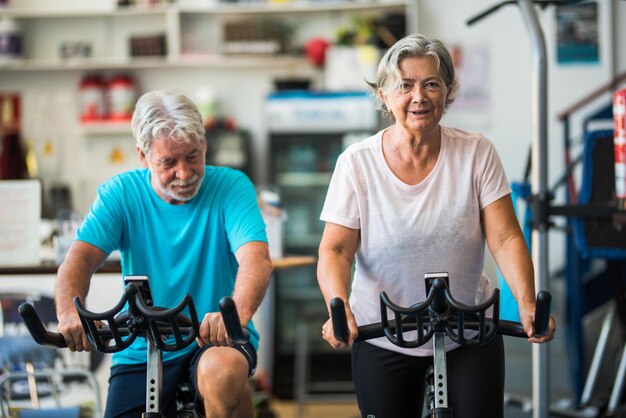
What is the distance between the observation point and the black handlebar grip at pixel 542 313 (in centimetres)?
194

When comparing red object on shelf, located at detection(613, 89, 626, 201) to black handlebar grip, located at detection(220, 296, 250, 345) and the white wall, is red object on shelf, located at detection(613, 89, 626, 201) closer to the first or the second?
black handlebar grip, located at detection(220, 296, 250, 345)

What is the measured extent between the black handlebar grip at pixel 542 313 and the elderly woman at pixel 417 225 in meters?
0.27

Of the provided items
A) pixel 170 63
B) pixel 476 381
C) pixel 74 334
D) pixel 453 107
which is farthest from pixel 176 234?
pixel 453 107

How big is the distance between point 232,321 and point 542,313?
2.05 feet

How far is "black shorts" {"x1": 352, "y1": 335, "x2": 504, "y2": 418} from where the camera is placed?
2.34m

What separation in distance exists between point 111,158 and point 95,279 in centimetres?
350

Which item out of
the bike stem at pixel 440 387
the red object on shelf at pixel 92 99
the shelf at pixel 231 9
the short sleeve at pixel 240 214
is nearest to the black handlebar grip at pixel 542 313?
the bike stem at pixel 440 387

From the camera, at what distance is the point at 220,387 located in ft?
7.58

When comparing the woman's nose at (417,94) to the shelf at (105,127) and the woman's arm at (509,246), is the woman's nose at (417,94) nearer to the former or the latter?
the woman's arm at (509,246)

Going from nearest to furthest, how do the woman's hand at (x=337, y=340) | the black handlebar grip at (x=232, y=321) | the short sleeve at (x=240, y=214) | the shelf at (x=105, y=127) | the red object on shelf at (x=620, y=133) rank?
the black handlebar grip at (x=232, y=321)
the woman's hand at (x=337, y=340)
the short sleeve at (x=240, y=214)
the red object on shelf at (x=620, y=133)
the shelf at (x=105, y=127)

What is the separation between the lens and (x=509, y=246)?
7.80 feet

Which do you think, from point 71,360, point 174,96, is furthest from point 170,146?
point 71,360

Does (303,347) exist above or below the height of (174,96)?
below

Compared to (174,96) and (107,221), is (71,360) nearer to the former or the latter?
(107,221)
